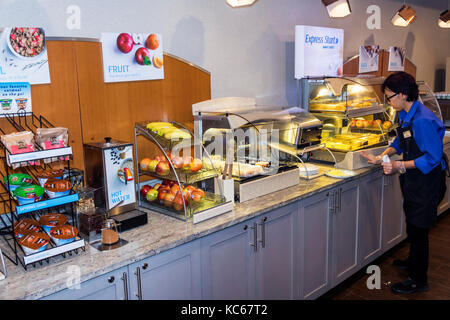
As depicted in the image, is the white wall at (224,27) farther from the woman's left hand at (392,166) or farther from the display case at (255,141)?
the woman's left hand at (392,166)

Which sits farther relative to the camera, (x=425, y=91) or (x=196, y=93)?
(x=425, y=91)

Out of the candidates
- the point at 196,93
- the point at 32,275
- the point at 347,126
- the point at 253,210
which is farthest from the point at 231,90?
the point at 32,275

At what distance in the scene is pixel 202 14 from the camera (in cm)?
315

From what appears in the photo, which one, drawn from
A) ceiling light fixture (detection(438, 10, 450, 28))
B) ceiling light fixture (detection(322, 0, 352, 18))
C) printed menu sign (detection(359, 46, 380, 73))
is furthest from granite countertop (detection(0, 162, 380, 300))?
ceiling light fixture (detection(438, 10, 450, 28))

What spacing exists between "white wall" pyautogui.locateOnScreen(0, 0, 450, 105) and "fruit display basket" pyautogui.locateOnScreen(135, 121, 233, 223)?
0.71 meters

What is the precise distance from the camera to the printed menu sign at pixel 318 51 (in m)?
3.84

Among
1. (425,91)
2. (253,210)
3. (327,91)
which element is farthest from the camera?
(425,91)

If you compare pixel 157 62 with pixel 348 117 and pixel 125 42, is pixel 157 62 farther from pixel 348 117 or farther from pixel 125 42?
pixel 348 117

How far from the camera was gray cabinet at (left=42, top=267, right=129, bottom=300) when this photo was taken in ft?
5.55

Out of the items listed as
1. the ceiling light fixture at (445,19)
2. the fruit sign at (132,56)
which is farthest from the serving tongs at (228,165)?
the ceiling light fixture at (445,19)

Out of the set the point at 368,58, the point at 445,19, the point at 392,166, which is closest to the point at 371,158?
the point at 392,166

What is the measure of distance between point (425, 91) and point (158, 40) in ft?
11.6

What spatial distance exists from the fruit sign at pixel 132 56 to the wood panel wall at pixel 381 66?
2.63m
